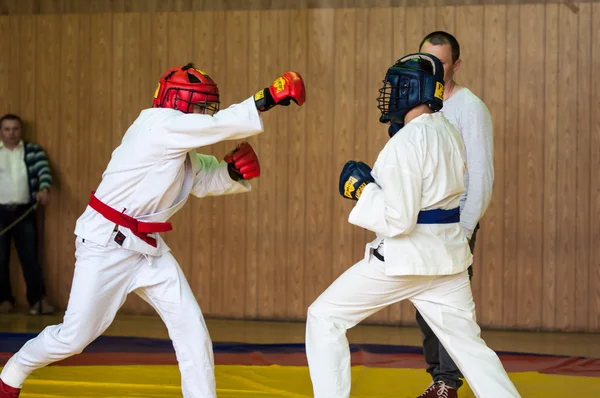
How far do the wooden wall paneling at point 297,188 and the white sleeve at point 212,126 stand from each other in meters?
3.31

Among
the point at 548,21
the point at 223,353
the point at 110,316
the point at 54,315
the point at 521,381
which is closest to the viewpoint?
the point at 110,316

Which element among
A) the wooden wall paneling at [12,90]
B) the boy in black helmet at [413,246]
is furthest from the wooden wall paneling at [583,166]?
the wooden wall paneling at [12,90]

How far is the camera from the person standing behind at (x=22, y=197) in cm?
701

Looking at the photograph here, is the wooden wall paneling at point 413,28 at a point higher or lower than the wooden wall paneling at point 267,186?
higher

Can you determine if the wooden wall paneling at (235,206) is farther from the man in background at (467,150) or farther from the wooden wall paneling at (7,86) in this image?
the man in background at (467,150)

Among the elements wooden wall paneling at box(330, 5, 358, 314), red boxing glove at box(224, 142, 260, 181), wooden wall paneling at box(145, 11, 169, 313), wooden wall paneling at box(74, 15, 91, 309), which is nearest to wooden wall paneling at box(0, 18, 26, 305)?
wooden wall paneling at box(74, 15, 91, 309)

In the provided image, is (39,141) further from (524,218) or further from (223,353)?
(524,218)

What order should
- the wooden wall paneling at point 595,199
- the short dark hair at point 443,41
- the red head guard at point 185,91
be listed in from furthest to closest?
the wooden wall paneling at point 595,199, the short dark hair at point 443,41, the red head guard at point 185,91

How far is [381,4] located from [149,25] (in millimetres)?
1910

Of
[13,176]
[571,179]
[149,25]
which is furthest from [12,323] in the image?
[571,179]

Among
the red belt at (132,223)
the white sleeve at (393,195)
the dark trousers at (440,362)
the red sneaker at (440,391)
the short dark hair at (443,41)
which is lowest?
the red sneaker at (440,391)

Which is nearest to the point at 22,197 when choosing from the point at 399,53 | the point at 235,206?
the point at 235,206

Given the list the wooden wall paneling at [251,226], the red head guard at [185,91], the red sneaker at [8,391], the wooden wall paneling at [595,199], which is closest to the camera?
the red head guard at [185,91]

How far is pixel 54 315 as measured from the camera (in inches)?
275
